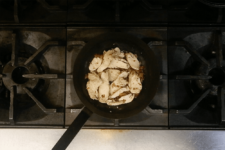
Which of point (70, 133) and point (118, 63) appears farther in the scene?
point (118, 63)

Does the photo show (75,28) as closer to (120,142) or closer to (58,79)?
(58,79)

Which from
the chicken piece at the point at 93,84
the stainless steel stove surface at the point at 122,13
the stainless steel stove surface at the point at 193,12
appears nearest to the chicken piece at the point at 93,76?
the chicken piece at the point at 93,84

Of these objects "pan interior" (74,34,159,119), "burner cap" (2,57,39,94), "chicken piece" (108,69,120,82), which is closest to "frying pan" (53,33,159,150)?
"pan interior" (74,34,159,119)

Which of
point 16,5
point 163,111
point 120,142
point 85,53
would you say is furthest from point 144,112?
point 16,5

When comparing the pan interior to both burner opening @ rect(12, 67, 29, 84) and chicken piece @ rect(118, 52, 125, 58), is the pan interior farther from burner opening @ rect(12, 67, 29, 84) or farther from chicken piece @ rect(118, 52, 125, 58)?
burner opening @ rect(12, 67, 29, 84)

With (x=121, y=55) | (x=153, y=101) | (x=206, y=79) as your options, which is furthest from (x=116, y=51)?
(x=206, y=79)

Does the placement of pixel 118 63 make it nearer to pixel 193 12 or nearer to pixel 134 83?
pixel 134 83

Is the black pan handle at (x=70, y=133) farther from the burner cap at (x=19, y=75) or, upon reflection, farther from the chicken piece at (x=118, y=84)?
the burner cap at (x=19, y=75)
